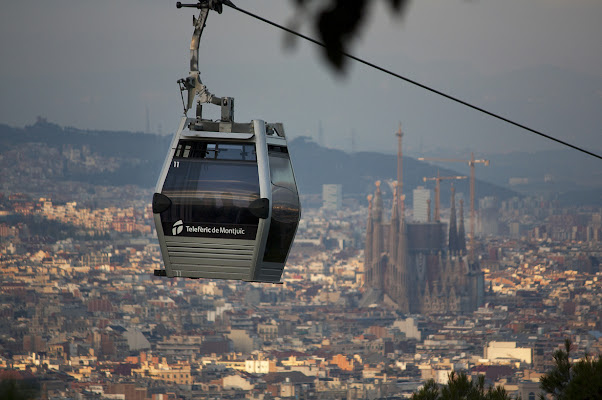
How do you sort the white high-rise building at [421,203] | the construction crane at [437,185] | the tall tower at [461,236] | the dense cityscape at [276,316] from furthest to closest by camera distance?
the white high-rise building at [421,203] < the construction crane at [437,185] < the tall tower at [461,236] < the dense cityscape at [276,316]

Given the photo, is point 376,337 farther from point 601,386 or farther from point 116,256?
point 601,386

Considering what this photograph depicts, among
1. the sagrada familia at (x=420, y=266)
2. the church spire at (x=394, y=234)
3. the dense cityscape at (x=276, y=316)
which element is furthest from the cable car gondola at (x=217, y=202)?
the church spire at (x=394, y=234)

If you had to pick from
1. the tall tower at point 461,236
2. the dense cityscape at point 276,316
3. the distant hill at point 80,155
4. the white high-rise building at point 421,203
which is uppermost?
the distant hill at point 80,155

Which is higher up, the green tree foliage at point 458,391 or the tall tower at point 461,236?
the tall tower at point 461,236

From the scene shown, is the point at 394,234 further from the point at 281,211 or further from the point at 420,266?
the point at 281,211

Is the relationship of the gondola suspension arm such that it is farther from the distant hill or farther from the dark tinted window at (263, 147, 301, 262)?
the distant hill

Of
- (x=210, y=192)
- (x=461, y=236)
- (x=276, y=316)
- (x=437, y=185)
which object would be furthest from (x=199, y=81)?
(x=437, y=185)

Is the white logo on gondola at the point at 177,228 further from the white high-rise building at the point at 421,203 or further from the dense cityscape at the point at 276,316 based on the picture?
the white high-rise building at the point at 421,203
